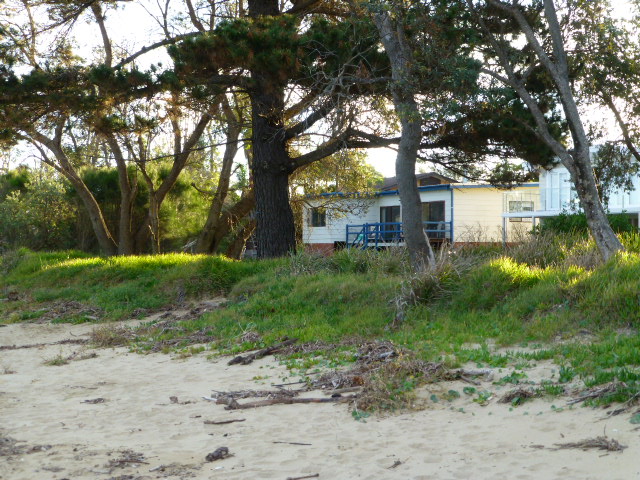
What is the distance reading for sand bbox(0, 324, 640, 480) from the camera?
17.4ft

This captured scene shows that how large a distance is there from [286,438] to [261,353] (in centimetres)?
359

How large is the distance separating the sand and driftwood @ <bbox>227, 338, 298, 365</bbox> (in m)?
0.86

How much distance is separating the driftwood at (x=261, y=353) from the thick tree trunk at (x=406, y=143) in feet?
12.1

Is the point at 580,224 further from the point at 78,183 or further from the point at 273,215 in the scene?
the point at 78,183

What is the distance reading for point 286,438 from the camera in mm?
6398

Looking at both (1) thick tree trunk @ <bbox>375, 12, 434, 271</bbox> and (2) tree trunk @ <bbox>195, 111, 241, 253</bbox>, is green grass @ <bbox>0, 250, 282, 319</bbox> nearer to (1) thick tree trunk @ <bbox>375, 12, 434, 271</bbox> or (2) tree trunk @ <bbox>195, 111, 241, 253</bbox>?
(1) thick tree trunk @ <bbox>375, 12, 434, 271</bbox>

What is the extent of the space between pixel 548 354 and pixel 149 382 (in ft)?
15.5

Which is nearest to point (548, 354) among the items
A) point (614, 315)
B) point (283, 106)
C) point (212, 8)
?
point (614, 315)

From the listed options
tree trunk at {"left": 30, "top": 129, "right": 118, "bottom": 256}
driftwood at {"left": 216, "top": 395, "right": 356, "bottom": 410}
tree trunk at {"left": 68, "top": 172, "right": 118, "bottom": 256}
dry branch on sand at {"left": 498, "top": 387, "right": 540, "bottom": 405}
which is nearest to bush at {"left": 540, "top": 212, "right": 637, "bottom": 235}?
dry branch on sand at {"left": 498, "top": 387, "right": 540, "bottom": 405}

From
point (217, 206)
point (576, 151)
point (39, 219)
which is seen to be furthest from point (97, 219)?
point (576, 151)

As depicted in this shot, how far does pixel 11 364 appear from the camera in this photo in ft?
35.8

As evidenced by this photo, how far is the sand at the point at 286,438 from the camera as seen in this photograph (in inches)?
209

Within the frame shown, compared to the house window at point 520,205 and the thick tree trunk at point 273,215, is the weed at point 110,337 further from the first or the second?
the house window at point 520,205

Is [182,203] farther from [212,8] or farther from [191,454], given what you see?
[191,454]
